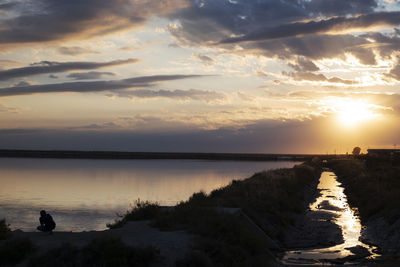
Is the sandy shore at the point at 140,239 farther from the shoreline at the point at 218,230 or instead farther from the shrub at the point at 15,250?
the shrub at the point at 15,250

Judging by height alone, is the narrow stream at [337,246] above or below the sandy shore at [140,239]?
below

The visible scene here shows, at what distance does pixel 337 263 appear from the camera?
15.0m

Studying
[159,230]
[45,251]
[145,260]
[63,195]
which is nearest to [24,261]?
[45,251]

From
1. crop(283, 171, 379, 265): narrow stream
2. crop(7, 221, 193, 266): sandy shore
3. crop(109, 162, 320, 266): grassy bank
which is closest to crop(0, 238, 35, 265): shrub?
crop(7, 221, 193, 266): sandy shore

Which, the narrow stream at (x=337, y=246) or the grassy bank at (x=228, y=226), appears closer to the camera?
the grassy bank at (x=228, y=226)

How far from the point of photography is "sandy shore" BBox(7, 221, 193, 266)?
1227 centimetres

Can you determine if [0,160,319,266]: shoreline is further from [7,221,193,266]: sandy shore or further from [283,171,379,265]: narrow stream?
[283,171,379,265]: narrow stream

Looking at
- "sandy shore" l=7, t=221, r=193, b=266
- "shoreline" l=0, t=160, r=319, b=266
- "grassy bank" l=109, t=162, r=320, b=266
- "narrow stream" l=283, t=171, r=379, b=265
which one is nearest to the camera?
"sandy shore" l=7, t=221, r=193, b=266

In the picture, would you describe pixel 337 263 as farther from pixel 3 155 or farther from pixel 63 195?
pixel 3 155

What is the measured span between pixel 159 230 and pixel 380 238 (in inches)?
366

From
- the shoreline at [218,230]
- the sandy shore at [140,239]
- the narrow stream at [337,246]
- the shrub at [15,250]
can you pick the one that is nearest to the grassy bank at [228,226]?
the shoreline at [218,230]

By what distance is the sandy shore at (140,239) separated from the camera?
12.3 metres

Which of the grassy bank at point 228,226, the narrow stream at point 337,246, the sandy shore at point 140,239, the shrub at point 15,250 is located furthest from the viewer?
the narrow stream at point 337,246

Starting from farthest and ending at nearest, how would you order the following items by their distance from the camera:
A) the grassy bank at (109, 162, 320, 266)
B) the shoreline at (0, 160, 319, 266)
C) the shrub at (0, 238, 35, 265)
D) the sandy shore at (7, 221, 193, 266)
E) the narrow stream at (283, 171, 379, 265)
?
1. the narrow stream at (283, 171, 379, 265)
2. the shoreline at (0, 160, 319, 266)
3. the grassy bank at (109, 162, 320, 266)
4. the sandy shore at (7, 221, 193, 266)
5. the shrub at (0, 238, 35, 265)
